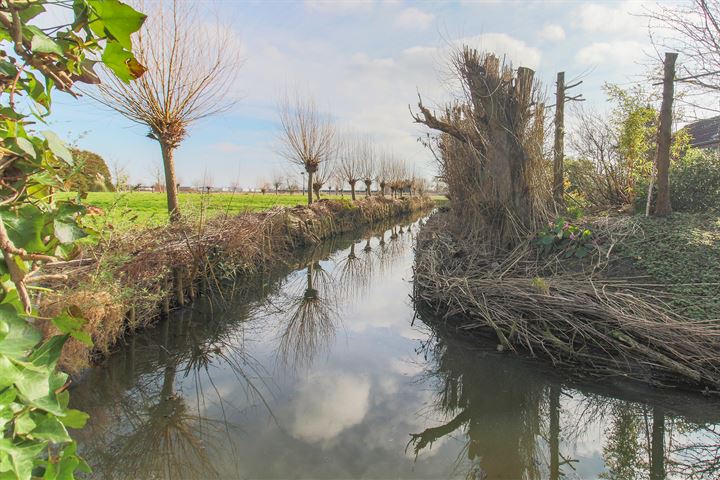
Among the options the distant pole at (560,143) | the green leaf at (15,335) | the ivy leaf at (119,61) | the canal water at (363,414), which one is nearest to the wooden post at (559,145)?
the distant pole at (560,143)

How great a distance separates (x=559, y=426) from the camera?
11.7 feet

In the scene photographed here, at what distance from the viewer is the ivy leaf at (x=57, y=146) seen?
2.72ft

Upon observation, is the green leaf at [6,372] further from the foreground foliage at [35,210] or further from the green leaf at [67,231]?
the green leaf at [67,231]

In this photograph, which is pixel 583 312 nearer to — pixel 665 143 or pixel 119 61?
pixel 665 143

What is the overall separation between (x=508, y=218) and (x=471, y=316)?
205cm

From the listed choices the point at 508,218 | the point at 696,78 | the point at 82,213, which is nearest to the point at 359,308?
the point at 508,218

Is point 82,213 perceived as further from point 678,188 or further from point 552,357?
point 678,188

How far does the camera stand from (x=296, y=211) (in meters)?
14.5

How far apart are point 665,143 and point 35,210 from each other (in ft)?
28.2

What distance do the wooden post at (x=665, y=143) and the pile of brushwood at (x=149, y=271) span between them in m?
7.67

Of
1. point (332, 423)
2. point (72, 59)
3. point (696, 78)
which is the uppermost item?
point (696, 78)

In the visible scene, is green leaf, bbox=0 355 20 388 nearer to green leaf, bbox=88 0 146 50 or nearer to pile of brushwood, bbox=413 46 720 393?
green leaf, bbox=88 0 146 50

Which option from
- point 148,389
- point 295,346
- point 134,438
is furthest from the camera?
point 295,346

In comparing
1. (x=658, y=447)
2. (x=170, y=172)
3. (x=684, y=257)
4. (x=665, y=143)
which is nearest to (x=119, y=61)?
(x=658, y=447)
